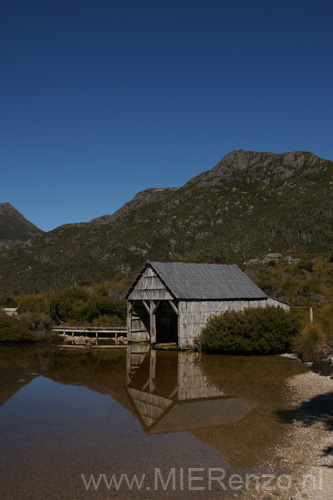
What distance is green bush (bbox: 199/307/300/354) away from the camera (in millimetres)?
21000

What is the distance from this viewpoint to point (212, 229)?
8806 cm

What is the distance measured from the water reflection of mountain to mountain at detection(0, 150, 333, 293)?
36422 millimetres

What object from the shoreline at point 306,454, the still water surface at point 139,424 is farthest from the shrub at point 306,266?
the shoreline at point 306,454

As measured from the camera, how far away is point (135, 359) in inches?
858

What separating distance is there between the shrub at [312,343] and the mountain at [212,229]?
1403 inches

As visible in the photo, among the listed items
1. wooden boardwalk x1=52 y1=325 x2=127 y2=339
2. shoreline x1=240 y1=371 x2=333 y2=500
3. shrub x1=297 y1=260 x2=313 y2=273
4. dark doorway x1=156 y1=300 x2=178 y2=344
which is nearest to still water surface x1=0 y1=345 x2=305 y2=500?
shoreline x1=240 y1=371 x2=333 y2=500

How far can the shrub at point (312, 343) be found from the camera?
1870 cm

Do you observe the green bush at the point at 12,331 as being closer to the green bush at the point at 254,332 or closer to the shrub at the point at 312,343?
the green bush at the point at 254,332

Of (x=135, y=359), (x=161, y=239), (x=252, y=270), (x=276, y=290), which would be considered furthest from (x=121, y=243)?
(x=135, y=359)

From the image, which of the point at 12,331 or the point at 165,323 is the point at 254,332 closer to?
the point at 165,323

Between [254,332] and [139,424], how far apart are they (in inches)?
438

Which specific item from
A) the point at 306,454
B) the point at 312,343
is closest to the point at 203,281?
the point at 312,343

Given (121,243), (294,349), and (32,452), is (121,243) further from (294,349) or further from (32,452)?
(32,452)

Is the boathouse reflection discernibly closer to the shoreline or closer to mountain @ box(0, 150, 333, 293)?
the shoreline
